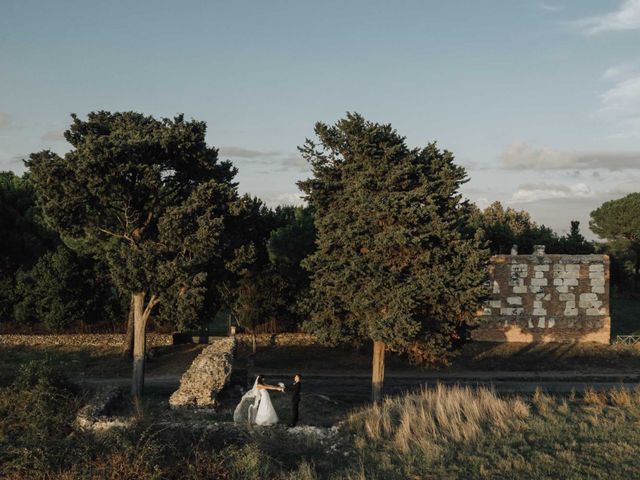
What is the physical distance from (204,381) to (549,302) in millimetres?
30188

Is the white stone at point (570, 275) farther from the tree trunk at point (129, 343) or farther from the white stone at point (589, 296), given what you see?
the tree trunk at point (129, 343)

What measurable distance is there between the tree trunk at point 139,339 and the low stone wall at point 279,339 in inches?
465

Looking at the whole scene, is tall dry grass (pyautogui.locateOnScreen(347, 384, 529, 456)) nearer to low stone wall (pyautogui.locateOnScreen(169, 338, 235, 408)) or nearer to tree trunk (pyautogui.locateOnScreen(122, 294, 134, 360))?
low stone wall (pyautogui.locateOnScreen(169, 338, 235, 408))

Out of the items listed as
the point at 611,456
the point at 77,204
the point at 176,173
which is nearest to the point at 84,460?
the point at 611,456

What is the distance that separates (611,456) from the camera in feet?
50.2

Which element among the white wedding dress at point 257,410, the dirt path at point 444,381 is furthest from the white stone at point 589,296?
the white wedding dress at point 257,410

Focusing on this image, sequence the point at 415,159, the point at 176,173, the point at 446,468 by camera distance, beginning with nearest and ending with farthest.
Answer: the point at 446,468
the point at 415,159
the point at 176,173

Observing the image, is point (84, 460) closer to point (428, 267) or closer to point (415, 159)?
point (428, 267)

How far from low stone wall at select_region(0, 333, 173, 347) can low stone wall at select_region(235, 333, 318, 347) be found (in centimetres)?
526

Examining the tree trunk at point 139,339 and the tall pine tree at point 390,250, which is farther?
the tree trunk at point 139,339

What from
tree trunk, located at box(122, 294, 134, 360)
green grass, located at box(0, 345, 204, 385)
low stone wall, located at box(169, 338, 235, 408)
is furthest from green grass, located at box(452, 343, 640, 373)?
tree trunk, located at box(122, 294, 134, 360)

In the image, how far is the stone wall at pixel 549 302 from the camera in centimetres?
4444

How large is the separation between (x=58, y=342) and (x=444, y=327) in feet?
90.1

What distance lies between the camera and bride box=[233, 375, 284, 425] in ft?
61.7
